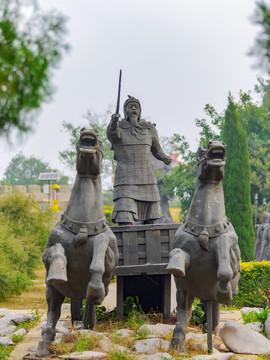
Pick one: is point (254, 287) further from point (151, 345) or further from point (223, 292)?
point (223, 292)

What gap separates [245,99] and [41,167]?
47.1m

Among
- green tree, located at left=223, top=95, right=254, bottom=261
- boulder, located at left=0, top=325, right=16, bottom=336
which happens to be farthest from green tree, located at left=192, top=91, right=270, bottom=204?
boulder, located at left=0, top=325, right=16, bottom=336

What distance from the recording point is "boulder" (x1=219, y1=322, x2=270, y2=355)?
6234 mm

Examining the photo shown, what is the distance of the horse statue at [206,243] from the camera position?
5957mm

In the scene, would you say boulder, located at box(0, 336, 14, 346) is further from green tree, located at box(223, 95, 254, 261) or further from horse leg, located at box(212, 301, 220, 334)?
green tree, located at box(223, 95, 254, 261)

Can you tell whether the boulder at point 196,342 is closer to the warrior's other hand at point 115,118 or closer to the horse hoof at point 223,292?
the horse hoof at point 223,292

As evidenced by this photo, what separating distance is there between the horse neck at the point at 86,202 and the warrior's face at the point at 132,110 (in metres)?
2.38

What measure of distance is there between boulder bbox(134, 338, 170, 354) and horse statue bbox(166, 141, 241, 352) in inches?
4.5

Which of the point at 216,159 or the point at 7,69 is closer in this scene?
the point at 7,69

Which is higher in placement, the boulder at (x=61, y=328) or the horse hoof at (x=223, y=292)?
the horse hoof at (x=223, y=292)

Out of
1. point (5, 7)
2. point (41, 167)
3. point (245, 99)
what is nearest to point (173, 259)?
point (5, 7)

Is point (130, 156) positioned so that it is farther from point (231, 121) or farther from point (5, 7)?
point (231, 121)

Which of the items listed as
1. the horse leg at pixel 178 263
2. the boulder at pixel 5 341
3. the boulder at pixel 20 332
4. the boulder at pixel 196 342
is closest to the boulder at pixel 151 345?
the boulder at pixel 196 342

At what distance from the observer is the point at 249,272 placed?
1150 centimetres
